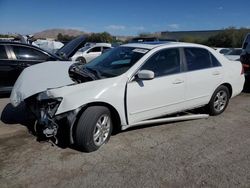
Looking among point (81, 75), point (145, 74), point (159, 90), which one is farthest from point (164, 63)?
point (81, 75)

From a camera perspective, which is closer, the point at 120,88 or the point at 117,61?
the point at 120,88

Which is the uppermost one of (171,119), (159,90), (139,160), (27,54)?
(27,54)

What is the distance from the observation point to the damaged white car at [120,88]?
13.3ft

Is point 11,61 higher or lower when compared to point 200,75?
higher

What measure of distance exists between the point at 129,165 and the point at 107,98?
99cm

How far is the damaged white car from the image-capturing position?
4.05 m

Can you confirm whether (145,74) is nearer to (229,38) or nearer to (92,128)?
(92,128)

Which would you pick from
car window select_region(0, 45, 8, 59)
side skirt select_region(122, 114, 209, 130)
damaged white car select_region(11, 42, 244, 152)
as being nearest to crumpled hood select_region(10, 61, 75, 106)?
damaged white car select_region(11, 42, 244, 152)

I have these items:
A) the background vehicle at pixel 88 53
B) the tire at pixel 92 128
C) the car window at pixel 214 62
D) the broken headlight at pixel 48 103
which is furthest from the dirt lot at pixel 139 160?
the background vehicle at pixel 88 53

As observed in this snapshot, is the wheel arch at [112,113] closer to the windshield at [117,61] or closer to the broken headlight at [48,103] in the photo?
the broken headlight at [48,103]

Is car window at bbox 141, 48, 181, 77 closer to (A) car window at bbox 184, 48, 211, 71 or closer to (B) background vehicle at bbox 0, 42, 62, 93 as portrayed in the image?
(A) car window at bbox 184, 48, 211, 71

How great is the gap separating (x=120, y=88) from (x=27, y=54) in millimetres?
4144

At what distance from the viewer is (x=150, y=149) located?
4406 mm

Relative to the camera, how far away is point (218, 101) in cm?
615
